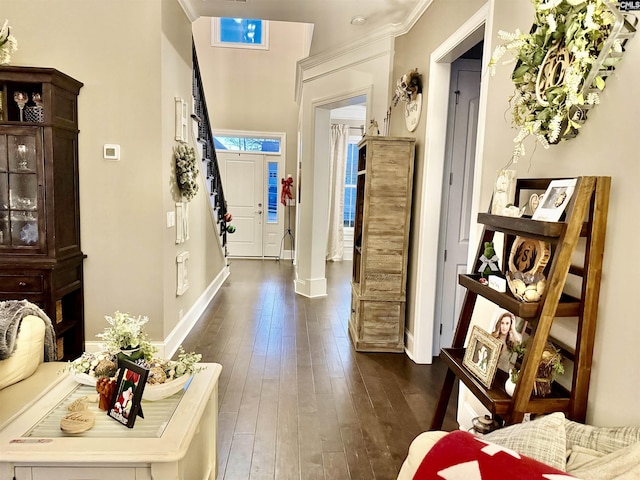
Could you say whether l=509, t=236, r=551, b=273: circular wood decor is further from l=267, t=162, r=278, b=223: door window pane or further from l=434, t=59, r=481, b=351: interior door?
l=267, t=162, r=278, b=223: door window pane

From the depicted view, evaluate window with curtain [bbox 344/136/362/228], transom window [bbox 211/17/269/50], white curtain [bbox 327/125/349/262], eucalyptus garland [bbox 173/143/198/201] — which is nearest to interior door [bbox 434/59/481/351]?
eucalyptus garland [bbox 173/143/198/201]

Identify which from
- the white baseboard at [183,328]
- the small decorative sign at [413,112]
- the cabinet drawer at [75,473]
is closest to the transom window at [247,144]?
the white baseboard at [183,328]

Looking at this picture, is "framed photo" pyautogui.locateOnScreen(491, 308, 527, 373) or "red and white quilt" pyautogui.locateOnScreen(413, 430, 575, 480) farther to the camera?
"framed photo" pyautogui.locateOnScreen(491, 308, 527, 373)

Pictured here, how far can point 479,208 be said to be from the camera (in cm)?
247

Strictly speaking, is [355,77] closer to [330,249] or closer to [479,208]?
[479,208]

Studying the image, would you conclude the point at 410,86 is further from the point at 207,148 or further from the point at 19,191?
the point at 19,191

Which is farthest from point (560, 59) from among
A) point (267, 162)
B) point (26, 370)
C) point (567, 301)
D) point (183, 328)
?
point (267, 162)

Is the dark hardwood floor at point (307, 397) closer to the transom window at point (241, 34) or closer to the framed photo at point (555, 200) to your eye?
the framed photo at point (555, 200)

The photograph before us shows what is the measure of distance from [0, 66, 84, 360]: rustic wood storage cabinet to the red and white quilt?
113 inches

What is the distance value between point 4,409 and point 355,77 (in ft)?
14.1

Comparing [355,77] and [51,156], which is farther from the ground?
[355,77]

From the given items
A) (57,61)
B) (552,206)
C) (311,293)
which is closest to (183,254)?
(57,61)

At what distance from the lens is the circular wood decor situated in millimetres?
1552

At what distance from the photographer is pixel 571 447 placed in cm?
130
